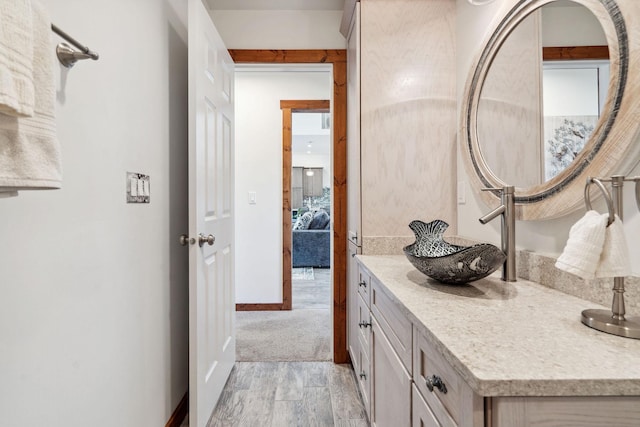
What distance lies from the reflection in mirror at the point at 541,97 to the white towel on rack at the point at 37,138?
1.29m

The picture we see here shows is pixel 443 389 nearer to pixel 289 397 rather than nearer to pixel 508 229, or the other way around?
pixel 508 229

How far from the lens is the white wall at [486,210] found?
85 centimetres

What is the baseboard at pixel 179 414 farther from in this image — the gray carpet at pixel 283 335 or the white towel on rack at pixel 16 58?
the white towel on rack at pixel 16 58

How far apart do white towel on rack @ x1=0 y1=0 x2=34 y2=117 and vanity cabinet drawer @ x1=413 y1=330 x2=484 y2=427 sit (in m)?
0.86

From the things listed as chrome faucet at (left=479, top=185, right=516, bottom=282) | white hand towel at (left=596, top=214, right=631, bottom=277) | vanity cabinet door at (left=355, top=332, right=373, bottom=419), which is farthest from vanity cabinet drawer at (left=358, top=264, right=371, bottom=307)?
white hand towel at (left=596, top=214, right=631, bottom=277)

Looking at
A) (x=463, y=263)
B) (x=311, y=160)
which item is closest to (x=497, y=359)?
(x=463, y=263)

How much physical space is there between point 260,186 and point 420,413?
9.18ft

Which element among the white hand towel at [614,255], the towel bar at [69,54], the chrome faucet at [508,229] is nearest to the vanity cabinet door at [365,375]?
the chrome faucet at [508,229]

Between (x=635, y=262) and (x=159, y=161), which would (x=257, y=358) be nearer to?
(x=159, y=161)

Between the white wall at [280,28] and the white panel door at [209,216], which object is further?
the white wall at [280,28]

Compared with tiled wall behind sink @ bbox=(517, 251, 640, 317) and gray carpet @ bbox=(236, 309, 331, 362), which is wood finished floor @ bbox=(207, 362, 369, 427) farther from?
tiled wall behind sink @ bbox=(517, 251, 640, 317)

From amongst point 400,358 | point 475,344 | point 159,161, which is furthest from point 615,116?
point 159,161

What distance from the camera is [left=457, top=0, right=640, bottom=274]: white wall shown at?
0.85 meters

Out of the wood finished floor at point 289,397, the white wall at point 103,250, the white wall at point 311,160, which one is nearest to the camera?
the white wall at point 103,250
